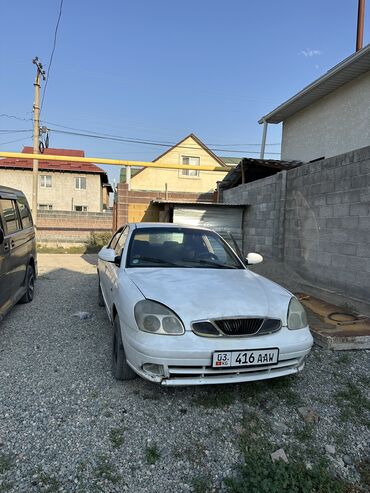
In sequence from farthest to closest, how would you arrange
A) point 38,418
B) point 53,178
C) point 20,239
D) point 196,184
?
point 53,178 < point 196,184 < point 20,239 < point 38,418

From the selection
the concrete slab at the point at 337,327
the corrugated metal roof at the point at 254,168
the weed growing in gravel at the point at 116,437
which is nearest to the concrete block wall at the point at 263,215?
the corrugated metal roof at the point at 254,168

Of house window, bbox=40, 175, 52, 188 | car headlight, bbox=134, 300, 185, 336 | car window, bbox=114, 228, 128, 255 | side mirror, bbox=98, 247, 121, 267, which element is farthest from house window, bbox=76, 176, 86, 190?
car headlight, bbox=134, 300, 185, 336

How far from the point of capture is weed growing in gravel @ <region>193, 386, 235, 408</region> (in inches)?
97.2

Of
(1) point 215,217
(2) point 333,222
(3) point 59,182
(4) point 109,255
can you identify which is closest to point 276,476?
(4) point 109,255

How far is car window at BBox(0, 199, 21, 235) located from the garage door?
478cm

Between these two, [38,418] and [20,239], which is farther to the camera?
[20,239]

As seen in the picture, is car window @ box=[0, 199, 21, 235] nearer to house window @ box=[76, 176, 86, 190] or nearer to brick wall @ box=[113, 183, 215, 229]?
brick wall @ box=[113, 183, 215, 229]

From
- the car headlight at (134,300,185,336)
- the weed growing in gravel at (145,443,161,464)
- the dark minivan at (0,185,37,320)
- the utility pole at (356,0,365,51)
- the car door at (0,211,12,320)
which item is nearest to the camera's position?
the weed growing in gravel at (145,443,161,464)

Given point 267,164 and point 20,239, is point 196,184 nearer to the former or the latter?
point 267,164

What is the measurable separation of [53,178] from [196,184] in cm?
1218

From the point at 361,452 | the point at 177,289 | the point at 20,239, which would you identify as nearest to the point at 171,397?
the point at 177,289

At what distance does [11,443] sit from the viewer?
6.56ft

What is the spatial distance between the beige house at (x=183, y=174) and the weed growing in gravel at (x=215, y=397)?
67.7 ft

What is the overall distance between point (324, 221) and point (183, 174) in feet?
63.2
